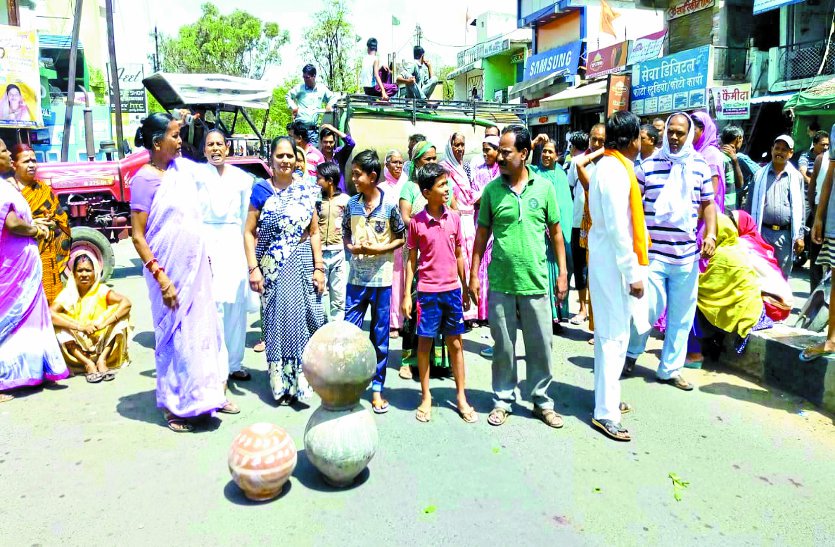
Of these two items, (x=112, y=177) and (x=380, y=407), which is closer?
(x=380, y=407)

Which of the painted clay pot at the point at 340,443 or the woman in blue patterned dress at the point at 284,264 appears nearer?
the painted clay pot at the point at 340,443

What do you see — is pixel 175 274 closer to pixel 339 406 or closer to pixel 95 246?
pixel 339 406

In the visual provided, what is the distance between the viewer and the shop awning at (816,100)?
37.5 ft

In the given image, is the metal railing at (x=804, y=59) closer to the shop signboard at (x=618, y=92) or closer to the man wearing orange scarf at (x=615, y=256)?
the shop signboard at (x=618, y=92)

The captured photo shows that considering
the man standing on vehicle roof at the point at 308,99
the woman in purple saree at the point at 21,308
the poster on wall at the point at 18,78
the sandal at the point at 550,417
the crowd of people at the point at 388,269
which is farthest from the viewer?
the poster on wall at the point at 18,78

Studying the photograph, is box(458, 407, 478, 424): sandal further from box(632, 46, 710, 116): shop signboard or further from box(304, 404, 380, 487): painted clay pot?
box(632, 46, 710, 116): shop signboard

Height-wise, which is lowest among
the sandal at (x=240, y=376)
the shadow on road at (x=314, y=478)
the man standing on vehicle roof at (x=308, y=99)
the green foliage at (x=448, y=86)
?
the shadow on road at (x=314, y=478)

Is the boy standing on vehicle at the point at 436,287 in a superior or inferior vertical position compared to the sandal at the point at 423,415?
superior

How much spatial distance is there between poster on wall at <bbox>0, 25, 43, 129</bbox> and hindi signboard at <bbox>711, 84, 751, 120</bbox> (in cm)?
2023

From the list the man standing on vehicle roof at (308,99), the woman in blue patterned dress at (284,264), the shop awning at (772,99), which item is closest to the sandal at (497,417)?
the woman in blue patterned dress at (284,264)

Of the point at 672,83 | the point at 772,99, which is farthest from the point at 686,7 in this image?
the point at 772,99

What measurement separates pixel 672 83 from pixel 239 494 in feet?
61.0

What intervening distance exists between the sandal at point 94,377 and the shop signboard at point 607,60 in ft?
65.8

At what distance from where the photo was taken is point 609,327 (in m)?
3.98
